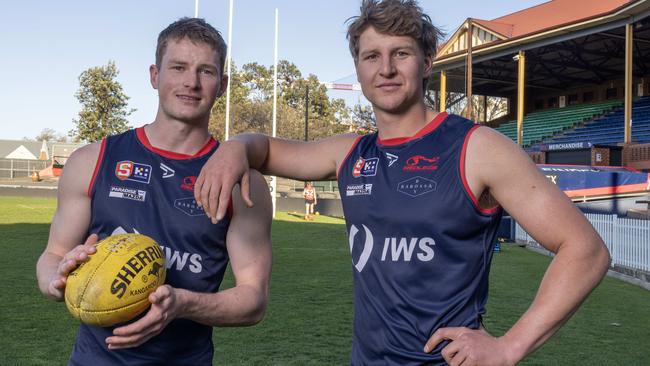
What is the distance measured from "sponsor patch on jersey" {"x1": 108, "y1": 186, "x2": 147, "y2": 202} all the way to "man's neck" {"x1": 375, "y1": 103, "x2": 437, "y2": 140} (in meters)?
1.15

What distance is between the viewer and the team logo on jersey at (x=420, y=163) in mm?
2590

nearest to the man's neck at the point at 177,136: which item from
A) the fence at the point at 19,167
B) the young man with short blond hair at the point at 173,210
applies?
the young man with short blond hair at the point at 173,210

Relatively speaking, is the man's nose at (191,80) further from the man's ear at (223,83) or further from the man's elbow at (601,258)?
the man's elbow at (601,258)

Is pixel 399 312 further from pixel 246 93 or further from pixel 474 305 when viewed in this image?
pixel 246 93

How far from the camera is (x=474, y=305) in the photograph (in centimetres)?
253

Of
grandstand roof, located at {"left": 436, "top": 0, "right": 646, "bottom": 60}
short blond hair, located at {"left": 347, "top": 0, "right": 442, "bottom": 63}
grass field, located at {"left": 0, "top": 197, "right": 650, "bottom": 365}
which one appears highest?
grandstand roof, located at {"left": 436, "top": 0, "right": 646, "bottom": 60}

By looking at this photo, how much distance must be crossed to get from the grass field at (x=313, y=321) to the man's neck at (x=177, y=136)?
382 centimetres

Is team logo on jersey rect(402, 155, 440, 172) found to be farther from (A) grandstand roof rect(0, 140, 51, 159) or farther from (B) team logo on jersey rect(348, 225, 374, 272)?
(A) grandstand roof rect(0, 140, 51, 159)

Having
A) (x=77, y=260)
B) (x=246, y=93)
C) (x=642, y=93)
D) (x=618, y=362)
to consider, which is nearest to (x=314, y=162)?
(x=77, y=260)

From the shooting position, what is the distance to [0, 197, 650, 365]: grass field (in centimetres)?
680

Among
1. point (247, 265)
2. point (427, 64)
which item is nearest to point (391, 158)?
point (427, 64)

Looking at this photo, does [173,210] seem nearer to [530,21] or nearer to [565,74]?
[530,21]

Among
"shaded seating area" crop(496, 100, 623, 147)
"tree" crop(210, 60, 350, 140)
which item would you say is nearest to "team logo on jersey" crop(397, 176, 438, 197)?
"shaded seating area" crop(496, 100, 623, 147)

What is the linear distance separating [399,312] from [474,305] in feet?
0.96
